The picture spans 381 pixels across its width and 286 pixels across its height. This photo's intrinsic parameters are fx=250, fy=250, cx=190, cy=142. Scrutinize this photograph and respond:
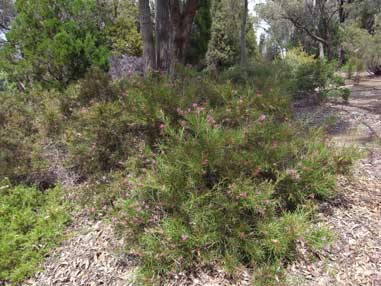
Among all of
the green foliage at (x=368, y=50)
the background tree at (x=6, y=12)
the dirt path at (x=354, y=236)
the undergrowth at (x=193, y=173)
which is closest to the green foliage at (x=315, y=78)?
the dirt path at (x=354, y=236)

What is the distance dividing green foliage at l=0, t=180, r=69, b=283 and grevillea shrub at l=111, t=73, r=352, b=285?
71cm

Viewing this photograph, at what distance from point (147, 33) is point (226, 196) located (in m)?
3.49

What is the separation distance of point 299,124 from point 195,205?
5.06ft

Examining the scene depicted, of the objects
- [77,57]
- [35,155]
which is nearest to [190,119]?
[35,155]

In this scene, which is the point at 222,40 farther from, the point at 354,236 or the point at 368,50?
the point at 354,236

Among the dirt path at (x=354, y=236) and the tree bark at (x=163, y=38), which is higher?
the tree bark at (x=163, y=38)

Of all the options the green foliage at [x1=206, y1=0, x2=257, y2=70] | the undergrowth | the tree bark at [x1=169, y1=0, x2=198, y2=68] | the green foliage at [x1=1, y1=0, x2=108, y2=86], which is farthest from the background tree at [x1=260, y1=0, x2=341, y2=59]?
the undergrowth

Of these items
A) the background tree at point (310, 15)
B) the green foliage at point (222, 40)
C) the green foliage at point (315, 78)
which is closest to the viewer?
the green foliage at point (315, 78)

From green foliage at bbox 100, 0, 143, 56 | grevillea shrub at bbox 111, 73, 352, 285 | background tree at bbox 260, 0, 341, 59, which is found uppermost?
background tree at bbox 260, 0, 341, 59

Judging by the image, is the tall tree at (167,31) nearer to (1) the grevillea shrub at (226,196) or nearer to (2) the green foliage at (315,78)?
(2) the green foliage at (315,78)

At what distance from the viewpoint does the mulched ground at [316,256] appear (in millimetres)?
1658

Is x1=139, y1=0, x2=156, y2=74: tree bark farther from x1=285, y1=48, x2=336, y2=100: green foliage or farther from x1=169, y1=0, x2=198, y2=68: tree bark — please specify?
x1=285, y1=48, x2=336, y2=100: green foliage

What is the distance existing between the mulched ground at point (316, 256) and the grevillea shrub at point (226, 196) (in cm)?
12

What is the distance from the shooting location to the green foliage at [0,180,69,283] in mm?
1865
